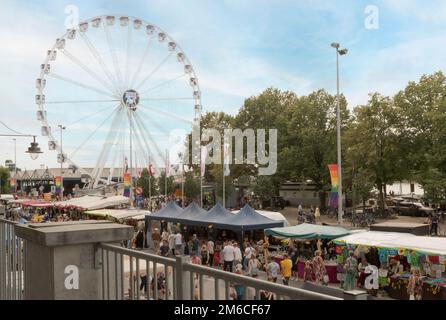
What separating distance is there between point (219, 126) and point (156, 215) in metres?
47.5

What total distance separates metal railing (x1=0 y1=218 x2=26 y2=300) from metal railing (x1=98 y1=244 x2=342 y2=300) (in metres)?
1.50

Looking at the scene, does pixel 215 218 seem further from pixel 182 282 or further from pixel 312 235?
pixel 182 282

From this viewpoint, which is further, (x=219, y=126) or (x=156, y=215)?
(x=219, y=126)

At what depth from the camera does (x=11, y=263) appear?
5.42 m

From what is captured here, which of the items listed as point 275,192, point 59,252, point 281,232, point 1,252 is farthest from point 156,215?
point 275,192

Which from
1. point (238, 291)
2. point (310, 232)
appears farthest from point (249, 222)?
point (238, 291)

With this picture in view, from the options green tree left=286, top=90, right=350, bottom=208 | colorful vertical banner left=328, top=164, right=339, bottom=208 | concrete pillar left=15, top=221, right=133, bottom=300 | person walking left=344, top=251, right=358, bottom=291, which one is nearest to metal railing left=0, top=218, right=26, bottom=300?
concrete pillar left=15, top=221, right=133, bottom=300

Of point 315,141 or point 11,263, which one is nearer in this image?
point 11,263

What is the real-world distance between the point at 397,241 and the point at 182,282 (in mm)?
15626

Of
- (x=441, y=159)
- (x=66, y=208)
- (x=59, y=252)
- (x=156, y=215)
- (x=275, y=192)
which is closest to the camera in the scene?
(x=59, y=252)

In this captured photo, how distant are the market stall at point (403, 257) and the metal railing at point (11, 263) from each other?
13097mm

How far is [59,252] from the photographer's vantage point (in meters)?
3.84

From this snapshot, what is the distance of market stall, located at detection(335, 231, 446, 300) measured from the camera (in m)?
15.1
